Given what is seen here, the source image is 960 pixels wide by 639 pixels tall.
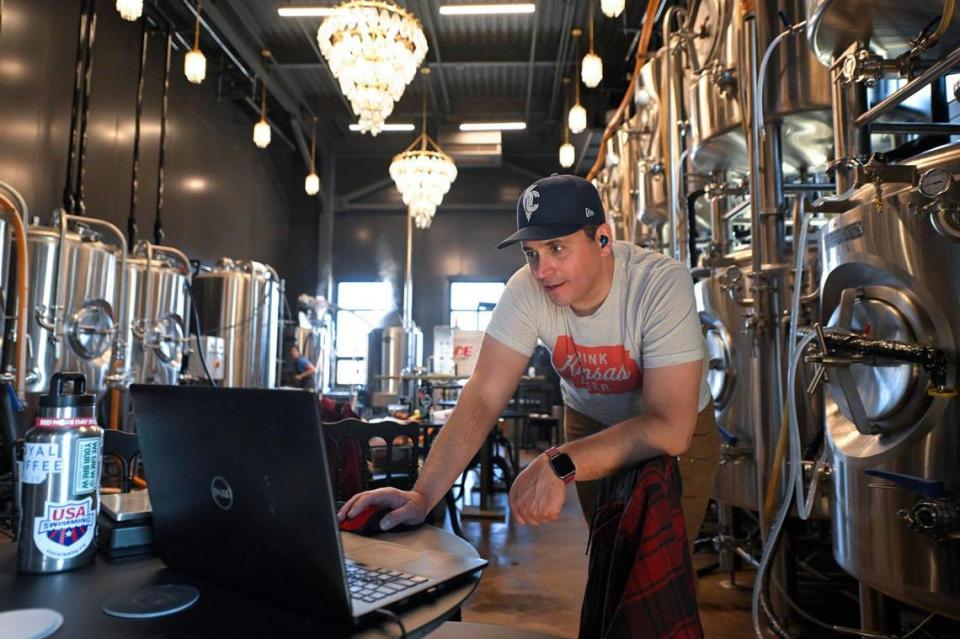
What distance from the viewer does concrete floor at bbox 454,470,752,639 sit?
272cm

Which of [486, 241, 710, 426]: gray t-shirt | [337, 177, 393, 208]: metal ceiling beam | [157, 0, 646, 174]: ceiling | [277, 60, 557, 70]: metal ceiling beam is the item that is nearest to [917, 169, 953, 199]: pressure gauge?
[486, 241, 710, 426]: gray t-shirt

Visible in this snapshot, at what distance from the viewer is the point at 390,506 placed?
1149 millimetres

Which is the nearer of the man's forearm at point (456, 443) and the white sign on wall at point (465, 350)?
the man's forearm at point (456, 443)

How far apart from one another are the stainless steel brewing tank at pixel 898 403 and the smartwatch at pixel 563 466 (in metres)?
0.92

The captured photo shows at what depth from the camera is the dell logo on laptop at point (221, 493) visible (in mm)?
796

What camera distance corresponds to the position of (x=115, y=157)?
730 cm

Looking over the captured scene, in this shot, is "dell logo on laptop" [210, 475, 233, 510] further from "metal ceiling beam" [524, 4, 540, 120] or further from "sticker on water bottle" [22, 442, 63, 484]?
"metal ceiling beam" [524, 4, 540, 120]

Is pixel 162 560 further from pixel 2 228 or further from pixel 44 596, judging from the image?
pixel 2 228

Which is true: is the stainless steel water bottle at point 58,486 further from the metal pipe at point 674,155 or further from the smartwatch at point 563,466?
the metal pipe at point 674,155

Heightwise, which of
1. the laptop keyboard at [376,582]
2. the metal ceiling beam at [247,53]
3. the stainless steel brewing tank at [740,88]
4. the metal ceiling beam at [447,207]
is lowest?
the laptop keyboard at [376,582]

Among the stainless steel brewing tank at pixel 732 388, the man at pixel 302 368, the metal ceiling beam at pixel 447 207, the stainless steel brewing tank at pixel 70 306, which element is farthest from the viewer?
the metal ceiling beam at pixel 447 207

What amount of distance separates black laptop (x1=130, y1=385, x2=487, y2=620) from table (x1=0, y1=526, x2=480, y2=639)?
2 cm

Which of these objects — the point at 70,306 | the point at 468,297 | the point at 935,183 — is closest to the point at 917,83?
the point at 935,183

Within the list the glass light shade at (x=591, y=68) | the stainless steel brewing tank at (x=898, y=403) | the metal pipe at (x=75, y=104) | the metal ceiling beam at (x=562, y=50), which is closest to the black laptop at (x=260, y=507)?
the stainless steel brewing tank at (x=898, y=403)
